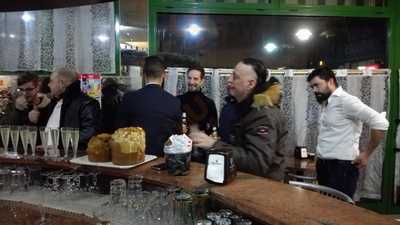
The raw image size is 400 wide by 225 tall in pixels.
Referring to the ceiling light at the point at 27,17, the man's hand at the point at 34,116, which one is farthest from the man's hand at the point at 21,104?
the ceiling light at the point at 27,17

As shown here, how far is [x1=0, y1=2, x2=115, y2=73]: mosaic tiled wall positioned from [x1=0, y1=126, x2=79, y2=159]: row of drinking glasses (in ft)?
5.68

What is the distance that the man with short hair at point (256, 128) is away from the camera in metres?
1.83

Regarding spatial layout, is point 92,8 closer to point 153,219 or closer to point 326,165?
point 326,165

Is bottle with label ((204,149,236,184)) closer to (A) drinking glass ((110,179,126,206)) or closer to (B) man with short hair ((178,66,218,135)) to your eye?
(A) drinking glass ((110,179,126,206))

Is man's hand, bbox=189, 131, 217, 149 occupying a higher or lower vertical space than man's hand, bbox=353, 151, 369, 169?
higher

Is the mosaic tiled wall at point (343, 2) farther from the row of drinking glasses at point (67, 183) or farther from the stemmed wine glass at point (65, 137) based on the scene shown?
the row of drinking glasses at point (67, 183)

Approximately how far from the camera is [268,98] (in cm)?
194

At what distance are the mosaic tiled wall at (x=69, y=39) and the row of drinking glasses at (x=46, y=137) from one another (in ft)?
5.68

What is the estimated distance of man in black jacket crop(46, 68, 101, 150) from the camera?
115 inches

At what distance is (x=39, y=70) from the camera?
3.92m

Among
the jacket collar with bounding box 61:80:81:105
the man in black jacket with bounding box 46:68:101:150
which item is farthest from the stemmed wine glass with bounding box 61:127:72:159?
the jacket collar with bounding box 61:80:81:105

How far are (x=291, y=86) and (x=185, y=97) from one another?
1163 mm

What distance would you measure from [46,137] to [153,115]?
0.73 meters

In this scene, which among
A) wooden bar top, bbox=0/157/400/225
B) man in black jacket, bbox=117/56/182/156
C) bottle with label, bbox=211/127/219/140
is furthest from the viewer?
bottle with label, bbox=211/127/219/140
